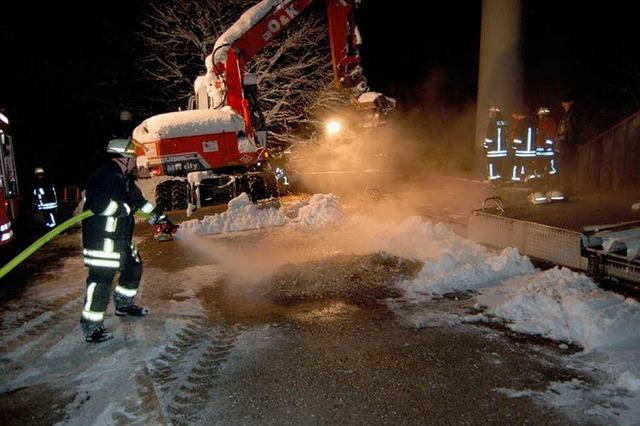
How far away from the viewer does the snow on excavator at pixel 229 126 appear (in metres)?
10.5

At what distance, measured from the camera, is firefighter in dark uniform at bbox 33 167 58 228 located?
33.7 ft

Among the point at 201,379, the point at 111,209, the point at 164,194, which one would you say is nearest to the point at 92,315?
the point at 111,209

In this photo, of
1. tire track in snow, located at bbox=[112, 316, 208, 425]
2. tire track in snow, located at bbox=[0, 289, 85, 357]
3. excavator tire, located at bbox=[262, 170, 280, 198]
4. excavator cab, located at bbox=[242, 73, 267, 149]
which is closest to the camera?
tire track in snow, located at bbox=[112, 316, 208, 425]

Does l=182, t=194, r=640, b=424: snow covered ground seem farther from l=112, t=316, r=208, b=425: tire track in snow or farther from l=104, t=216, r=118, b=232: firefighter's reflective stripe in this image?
l=104, t=216, r=118, b=232: firefighter's reflective stripe

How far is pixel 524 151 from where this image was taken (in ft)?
34.3

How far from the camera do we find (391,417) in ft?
10.5

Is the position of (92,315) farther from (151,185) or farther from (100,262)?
(151,185)

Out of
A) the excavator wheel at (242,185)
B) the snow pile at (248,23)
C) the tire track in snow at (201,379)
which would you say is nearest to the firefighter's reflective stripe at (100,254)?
the tire track in snow at (201,379)

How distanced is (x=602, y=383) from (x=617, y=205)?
493 centimetres

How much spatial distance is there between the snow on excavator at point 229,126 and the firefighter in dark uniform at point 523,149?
127 inches

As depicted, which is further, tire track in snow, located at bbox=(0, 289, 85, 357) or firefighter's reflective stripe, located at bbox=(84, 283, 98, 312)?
tire track in snow, located at bbox=(0, 289, 85, 357)

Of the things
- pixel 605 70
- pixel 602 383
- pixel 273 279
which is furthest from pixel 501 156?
pixel 605 70

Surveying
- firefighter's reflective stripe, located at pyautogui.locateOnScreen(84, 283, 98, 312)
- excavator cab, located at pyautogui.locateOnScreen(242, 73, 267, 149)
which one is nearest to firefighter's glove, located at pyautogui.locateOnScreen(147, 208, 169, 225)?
firefighter's reflective stripe, located at pyautogui.locateOnScreen(84, 283, 98, 312)

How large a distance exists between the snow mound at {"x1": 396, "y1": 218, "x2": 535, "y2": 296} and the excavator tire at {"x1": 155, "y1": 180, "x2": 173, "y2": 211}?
611 centimetres
